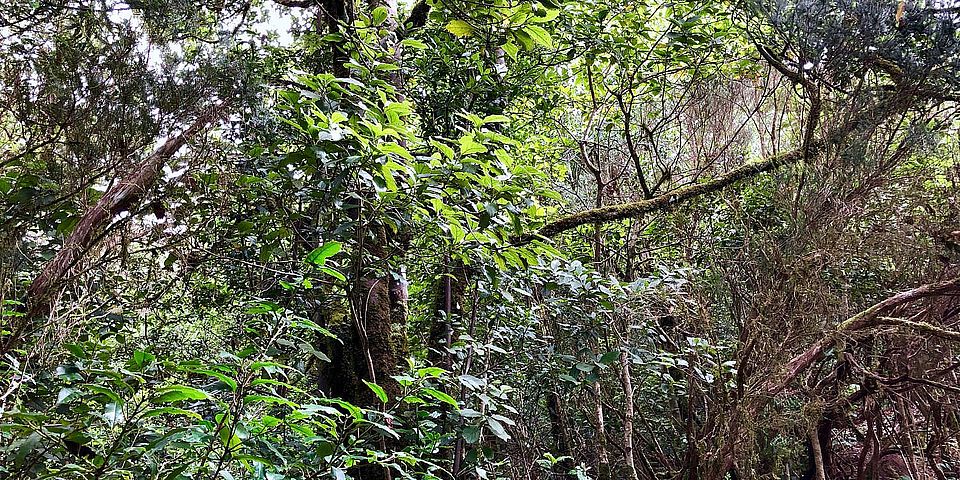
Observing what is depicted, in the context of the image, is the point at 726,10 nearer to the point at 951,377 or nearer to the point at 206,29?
the point at 951,377

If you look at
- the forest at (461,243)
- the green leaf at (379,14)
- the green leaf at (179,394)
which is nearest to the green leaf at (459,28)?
the forest at (461,243)

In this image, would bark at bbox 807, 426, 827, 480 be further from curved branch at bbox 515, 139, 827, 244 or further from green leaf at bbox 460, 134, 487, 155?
green leaf at bbox 460, 134, 487, 155

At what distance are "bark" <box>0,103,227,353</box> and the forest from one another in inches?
0.4

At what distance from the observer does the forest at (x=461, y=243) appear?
5.77ft

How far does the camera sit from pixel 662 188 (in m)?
4.64

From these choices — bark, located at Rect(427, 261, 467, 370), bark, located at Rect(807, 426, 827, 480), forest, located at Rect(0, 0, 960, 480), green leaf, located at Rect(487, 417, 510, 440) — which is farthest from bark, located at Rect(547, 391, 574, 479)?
green leaf, located at Rect(487, 417, 510, 440)

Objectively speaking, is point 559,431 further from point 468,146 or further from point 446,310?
point 468,146

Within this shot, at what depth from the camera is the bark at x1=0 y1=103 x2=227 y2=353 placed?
5.93ft

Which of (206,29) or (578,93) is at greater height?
(578,93)

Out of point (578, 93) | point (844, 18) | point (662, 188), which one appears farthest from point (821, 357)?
point (578, 93)

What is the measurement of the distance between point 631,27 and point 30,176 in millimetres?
3023

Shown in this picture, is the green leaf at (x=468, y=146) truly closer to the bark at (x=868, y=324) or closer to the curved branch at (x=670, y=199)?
the curved branch at (x=670, y=199)

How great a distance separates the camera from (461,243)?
84.4 inches

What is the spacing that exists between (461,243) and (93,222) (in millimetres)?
1225
